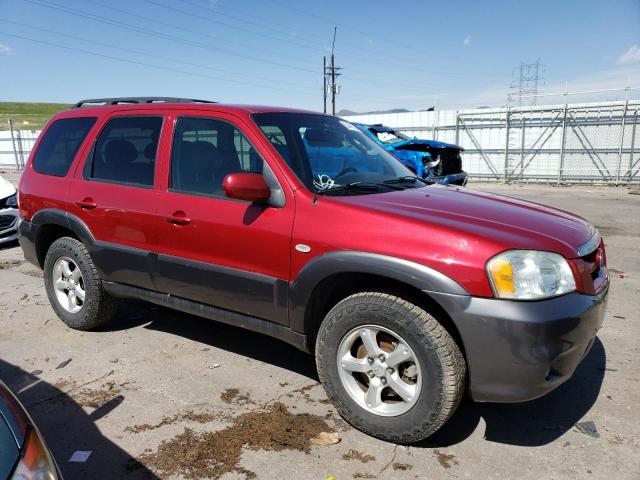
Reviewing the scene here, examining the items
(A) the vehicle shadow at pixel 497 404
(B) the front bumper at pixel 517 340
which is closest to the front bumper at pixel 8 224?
(A) the vehicle shadow at pixel 497 404

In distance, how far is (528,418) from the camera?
3100mm

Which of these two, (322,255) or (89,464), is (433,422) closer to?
(322,255)

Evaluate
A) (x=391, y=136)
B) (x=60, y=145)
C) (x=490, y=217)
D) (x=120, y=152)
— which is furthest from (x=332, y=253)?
(x=391, y=136)

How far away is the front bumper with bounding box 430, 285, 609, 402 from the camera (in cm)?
238

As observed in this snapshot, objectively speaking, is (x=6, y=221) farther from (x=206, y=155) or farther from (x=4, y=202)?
(x=206, y=155)

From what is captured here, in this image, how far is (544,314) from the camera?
2387mm

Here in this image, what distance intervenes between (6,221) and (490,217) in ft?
26.0

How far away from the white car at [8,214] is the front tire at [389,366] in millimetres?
7039

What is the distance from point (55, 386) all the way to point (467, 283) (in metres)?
2.86

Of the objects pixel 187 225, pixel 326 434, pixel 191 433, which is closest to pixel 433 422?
pixel 326 434

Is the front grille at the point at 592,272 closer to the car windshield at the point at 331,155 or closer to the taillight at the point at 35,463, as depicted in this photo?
the car windshield at the point at 331,155

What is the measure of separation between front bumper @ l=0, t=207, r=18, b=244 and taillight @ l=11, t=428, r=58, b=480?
7345 millimetres

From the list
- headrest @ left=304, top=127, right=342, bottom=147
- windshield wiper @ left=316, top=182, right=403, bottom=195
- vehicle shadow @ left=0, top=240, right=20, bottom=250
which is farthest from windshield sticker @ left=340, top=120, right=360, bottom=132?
vehicle shadow @ left=0, top=240, right=20, bottom=250

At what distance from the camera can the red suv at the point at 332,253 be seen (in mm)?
2469
